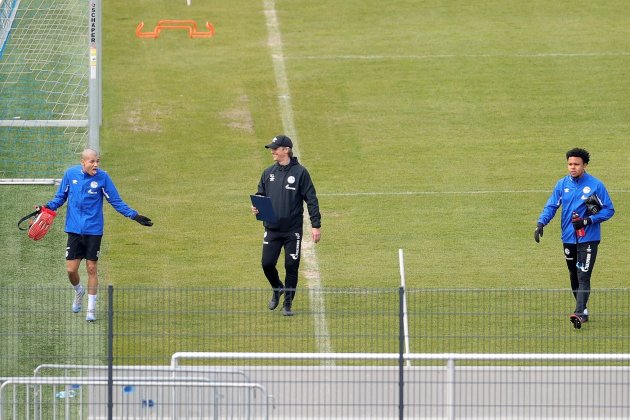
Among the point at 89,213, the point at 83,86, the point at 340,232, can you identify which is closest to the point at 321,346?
the point at 89,213

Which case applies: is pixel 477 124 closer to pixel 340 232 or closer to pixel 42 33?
pixel 340 232

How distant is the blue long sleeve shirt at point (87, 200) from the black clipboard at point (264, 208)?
1.30 metres

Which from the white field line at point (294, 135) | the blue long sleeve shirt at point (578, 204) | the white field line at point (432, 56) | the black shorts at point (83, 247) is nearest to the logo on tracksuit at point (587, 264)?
the blue long sleeve shirt at point (578, 204)

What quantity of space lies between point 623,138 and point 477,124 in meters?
2.24

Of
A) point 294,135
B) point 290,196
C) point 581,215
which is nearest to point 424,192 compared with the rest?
point 294,135

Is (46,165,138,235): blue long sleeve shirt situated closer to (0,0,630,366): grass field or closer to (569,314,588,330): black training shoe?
(0,0,630,366): grass field

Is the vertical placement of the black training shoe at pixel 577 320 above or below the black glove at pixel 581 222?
below

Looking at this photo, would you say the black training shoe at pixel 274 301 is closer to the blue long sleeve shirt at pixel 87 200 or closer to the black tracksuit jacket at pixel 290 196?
the black tracksuit jacket at pixel 290 196

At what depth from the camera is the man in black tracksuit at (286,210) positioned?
54.1 feet

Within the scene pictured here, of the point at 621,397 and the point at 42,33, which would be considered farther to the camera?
the point at 42,33

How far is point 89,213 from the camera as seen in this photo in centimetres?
1628

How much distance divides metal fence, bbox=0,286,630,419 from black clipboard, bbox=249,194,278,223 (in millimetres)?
1005

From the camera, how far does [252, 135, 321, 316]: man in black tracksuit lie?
16500mm

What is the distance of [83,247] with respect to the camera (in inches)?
643
